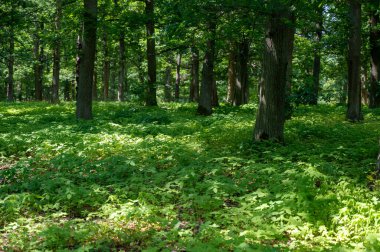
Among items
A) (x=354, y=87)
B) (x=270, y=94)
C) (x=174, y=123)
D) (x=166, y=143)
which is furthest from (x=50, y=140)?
(x=354, y=87)

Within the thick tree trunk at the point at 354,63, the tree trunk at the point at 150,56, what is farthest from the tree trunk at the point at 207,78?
the thick tree trunk at the point at 354,63

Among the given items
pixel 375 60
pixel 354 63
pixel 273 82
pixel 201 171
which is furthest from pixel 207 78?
pixel 375 60

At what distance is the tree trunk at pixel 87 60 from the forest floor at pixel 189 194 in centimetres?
409

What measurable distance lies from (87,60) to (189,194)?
10348mm

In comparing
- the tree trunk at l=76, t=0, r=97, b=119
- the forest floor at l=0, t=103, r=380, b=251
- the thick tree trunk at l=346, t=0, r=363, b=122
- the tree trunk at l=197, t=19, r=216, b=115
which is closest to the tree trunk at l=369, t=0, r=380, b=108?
the thick tree trunk at l=346, t=0, r=363, b=122

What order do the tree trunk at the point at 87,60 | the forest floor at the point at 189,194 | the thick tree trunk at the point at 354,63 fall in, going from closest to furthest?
1. the forest floor at the point at 189,194
2. the tree trunk at the point at 87,60
3. the thick tree trunk at the point at 354,63

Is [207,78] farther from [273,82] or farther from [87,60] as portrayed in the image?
[273,82]

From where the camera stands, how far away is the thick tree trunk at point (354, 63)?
613 inches

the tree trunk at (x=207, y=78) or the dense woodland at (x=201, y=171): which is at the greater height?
the tree trunk at (x=207, y=78)

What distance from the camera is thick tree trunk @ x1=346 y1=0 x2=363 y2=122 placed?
613 inches

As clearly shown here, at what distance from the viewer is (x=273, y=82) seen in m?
10.2

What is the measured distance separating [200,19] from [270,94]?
2.88 metres

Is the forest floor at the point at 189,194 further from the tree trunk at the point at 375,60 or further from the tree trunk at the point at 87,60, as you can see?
the tree trunk at the point at 375,60

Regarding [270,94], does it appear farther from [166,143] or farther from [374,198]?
[374,198]
